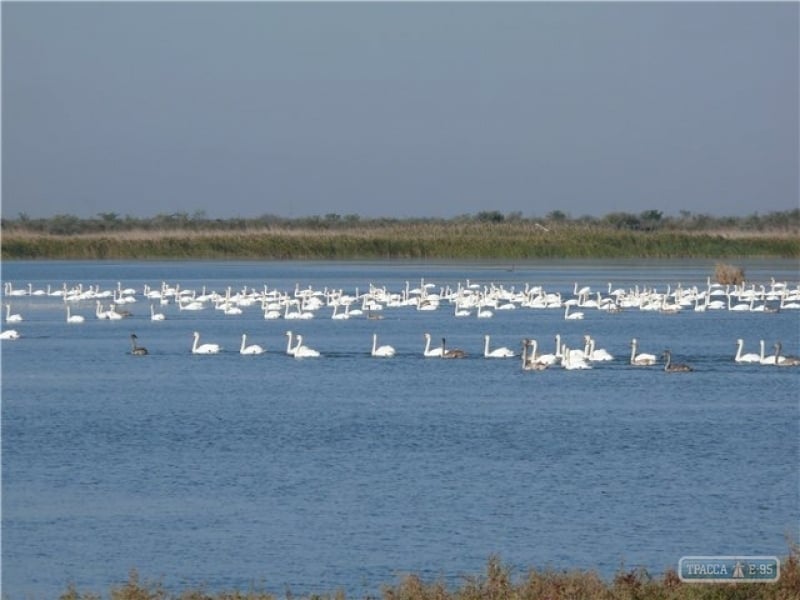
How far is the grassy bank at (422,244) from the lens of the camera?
70.7 metres

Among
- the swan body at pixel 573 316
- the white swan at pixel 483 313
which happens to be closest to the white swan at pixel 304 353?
the white swan at pixel 483 313

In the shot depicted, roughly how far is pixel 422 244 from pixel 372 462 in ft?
182

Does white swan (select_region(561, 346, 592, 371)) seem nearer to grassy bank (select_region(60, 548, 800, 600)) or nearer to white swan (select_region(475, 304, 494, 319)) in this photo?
white swan (select_region(475, 304, 494, 319))

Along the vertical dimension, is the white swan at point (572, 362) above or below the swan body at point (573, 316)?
above

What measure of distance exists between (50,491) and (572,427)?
274 inches

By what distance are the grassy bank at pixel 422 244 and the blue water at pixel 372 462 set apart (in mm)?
37856

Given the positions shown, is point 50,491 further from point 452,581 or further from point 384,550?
point 452,581

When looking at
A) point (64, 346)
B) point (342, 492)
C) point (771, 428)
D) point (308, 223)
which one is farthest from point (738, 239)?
point (342, 492)

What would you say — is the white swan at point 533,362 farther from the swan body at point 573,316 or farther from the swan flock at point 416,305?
the swan body at point 573,316

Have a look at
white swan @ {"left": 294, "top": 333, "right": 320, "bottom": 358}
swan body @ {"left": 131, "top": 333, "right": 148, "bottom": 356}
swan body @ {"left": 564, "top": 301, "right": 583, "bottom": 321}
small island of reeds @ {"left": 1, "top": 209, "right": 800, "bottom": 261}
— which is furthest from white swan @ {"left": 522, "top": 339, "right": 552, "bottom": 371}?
small island of reeds @ {"left": 1, "top": 209, "right": 800, "bottom": 261}

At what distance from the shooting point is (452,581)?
11.5 meters

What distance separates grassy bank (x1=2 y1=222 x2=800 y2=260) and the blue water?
124 feet

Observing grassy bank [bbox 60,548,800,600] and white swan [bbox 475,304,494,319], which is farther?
white swan [bbox 475,304,494,319]

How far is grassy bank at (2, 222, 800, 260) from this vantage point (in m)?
Result: 70.7
